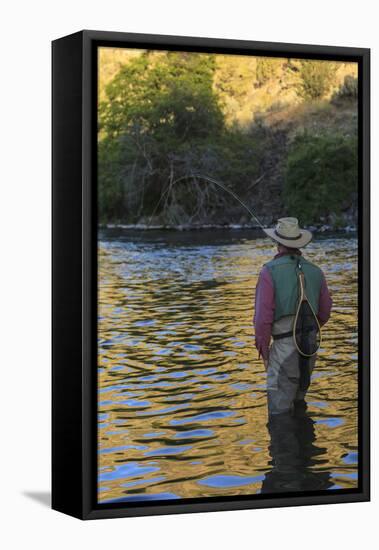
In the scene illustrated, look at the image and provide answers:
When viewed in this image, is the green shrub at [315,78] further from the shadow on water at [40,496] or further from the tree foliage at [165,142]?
the shadow on water at [40,496]

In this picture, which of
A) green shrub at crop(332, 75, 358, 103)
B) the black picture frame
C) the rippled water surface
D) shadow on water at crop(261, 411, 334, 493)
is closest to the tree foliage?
the black picture frame

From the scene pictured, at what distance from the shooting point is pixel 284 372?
11.5 meters

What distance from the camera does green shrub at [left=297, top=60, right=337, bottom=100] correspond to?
11.8 meters

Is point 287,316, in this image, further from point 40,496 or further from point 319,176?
point 40,496

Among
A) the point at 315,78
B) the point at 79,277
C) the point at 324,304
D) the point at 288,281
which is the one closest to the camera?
the point at 79,277

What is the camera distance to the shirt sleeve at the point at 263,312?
11.5 m

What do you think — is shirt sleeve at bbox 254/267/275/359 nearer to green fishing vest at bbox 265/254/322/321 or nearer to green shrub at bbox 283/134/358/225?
green fishing vest at bbox 265/254/322/321

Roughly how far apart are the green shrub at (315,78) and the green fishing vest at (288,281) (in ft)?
3.91

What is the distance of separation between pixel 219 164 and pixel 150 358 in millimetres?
1441

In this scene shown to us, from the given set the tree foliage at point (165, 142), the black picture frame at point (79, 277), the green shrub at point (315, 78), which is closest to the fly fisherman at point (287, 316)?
the tree foliage at point (165, 142)

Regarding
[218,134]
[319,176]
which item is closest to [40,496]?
[218,134]

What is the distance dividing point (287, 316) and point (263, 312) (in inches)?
7.3

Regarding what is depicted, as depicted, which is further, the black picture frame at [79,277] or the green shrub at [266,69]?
the green shrub at [266,69]

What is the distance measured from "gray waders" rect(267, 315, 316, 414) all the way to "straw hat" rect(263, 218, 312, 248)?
525 mm
